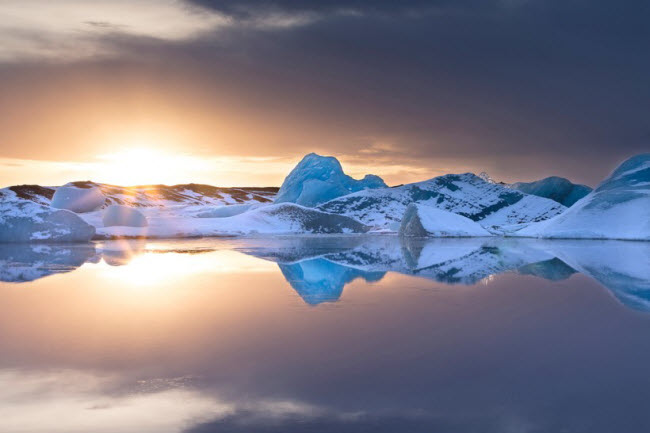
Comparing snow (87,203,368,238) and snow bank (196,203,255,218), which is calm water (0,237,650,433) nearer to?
snow (87,203,368,238)

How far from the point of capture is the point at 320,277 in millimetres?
10648

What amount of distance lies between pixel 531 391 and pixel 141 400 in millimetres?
2469

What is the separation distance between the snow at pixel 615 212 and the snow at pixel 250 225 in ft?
51.1

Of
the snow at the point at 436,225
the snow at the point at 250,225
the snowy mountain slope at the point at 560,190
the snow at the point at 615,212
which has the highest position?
the snowy mountain slope at the point at 560,190

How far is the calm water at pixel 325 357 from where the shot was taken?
129 inches

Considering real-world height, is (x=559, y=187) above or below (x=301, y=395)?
above

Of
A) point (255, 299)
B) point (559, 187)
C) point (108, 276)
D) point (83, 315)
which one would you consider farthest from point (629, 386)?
point (559, 187)

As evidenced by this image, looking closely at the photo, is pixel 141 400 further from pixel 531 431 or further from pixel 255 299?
pixel 255 299

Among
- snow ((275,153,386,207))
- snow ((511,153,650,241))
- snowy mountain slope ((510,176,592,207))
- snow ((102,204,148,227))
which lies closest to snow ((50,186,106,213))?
snow ((102,204,148,227))

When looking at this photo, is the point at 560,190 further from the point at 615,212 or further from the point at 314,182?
the point at 615,212

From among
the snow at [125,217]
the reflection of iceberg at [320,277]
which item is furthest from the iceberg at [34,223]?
the reflection of iceberg at [320,277]

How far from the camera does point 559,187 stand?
87.7 metres

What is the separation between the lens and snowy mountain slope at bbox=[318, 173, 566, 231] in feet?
227

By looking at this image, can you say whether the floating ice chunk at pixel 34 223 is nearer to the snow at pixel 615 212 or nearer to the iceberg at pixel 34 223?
the iceberg at pixel 34 223
